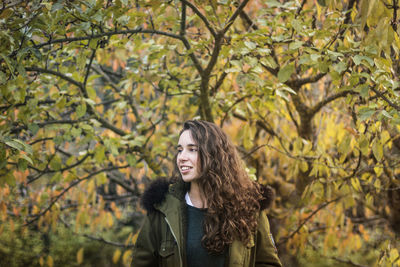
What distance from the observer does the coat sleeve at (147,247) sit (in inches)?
70.5

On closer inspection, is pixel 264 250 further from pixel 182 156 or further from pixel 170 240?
pixel 182 156

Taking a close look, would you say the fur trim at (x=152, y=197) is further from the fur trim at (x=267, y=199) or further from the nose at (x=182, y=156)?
the fur trim at (x=267, y=199)

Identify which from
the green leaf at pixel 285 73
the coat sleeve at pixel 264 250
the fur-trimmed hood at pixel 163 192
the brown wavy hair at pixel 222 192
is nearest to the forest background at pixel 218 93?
the green leaf at pixel 285 73

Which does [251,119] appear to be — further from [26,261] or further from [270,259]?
[26,261]

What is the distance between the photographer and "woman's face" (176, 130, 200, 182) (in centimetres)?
181

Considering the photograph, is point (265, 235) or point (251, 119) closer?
Answer: point (265, 235)

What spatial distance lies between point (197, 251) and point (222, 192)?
0.97ft

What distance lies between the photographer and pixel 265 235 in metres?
1.91

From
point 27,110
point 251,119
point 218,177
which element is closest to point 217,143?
point 218,177

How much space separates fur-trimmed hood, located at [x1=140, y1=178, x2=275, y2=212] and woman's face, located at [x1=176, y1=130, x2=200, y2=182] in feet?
0.30

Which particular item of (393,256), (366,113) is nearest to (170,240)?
(366,113)

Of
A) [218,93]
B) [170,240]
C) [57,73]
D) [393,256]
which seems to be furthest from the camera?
[218,93]

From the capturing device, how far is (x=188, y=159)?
183 centimetres

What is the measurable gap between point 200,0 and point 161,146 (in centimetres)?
169
